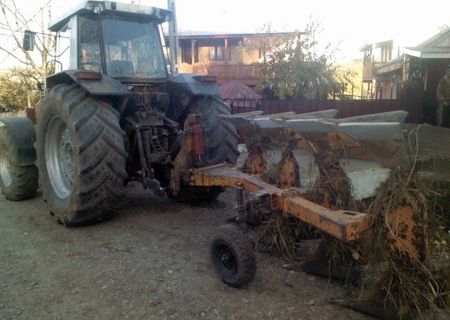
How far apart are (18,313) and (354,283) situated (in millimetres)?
2474

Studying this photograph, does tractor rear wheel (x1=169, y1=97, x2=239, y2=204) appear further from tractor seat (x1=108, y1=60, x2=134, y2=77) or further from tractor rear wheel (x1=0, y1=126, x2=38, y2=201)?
tractor rear wheel (x1=0, y1=126, x2=38, y2=201)

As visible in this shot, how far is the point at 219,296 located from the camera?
3418 mm

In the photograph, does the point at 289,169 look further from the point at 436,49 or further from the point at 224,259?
the point at 436,49

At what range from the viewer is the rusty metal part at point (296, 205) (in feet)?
9.79

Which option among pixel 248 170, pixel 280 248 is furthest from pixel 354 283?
pixel 248 170

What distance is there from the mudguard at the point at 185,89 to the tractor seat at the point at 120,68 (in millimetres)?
530

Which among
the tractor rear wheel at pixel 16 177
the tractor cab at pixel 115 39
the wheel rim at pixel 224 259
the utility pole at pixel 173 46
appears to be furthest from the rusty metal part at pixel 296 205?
the tractor rear wheel at pixel 16 177

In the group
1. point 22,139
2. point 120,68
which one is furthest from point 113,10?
point 22,139

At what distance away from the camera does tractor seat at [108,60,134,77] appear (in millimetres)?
5699

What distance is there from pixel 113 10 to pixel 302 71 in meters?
10.2

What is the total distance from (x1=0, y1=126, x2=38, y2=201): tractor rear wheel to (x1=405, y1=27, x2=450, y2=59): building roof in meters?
11.7

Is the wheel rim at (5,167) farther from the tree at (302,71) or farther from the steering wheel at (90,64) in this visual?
the tree at (302,71)

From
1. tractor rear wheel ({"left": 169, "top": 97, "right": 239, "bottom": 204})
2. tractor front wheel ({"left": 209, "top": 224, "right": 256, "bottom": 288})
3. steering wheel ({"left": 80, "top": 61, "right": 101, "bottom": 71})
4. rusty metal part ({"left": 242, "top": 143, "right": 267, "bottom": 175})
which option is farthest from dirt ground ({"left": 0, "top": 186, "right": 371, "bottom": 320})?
steering wheel ({"left": 80, "top": 61, "right": 101, "bottom": 71})

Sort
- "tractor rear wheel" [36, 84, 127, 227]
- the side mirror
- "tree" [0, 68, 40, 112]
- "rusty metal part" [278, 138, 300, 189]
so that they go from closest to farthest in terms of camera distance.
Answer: "rusty metal part" [278, 138, 300, 189], "tractor rear wheel" [36, 84, 127, 227], the side mirror, "tree" [0, 68, 40, 112]
